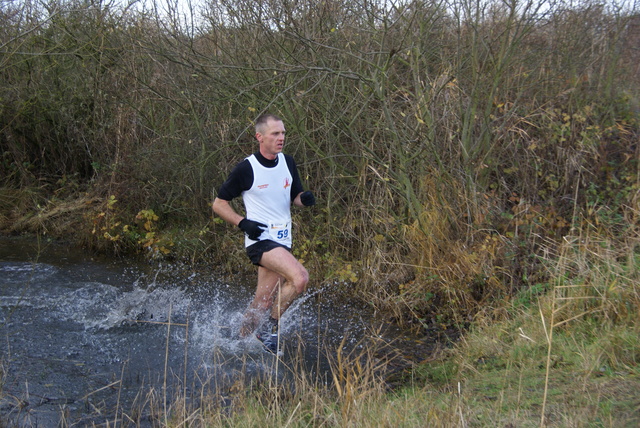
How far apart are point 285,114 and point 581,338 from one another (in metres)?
4.45

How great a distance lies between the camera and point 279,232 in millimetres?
5375

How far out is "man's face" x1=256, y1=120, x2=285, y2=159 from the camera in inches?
202

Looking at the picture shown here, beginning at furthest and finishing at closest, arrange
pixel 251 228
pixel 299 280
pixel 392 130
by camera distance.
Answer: pixel 392 130
pixel 299 280
pixel 251 228

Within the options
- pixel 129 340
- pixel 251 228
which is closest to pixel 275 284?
pixel 251 228

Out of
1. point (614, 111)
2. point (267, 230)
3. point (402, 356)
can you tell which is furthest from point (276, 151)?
point (614, 111)

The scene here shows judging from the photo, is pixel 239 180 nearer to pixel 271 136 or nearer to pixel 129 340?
pixel 271 136

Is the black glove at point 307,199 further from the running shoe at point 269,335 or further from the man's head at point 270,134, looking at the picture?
the running shoe at point 269,335

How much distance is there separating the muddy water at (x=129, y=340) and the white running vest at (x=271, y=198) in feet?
2.91

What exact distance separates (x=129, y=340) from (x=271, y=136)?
239 cm

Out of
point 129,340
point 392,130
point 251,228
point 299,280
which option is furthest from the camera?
point 392,130

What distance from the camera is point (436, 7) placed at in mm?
7047

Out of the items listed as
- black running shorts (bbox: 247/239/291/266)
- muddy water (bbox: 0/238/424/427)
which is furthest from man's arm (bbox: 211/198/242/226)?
muddy water (bbox: 0/238/424/427)

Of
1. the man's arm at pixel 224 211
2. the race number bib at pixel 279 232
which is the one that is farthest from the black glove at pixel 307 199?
the man's arm at pixel 224 211

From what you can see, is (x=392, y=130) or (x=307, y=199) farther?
(x=392, y=130)
